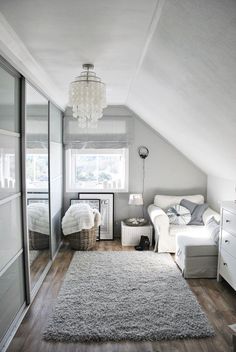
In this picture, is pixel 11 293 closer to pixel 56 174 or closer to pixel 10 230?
pixel 10 230

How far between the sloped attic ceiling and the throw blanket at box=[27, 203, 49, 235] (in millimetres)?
1493

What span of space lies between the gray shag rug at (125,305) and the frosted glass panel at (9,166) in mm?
1292

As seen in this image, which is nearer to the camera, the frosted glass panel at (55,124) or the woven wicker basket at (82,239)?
the frosted glass panel at (55,124)

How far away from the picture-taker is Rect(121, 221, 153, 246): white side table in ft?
15.3

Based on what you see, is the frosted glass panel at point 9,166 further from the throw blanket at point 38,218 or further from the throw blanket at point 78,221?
the throw blanket at point 78,221

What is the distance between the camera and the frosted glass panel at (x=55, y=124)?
4.04 meters

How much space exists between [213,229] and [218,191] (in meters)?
1.09

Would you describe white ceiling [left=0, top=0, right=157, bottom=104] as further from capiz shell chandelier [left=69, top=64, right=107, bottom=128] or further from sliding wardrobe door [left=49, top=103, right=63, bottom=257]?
sliding wardrobe door [left=49, top=103, right=63, bottom=257]

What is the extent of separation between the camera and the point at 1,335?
2.17 meters

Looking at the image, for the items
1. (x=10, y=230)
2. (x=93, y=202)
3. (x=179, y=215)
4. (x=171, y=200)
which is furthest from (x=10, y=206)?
(x=171, y=200)

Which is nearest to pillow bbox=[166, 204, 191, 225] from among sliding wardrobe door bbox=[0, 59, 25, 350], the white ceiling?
the white ceiling

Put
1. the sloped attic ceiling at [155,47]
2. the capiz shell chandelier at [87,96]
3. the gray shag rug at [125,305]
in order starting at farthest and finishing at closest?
the capiz shell chandelier at [87,96]
the gray shag rug at [125,305]
the sloped attic ceiling at [155,47]

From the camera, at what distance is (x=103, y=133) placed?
4.98 m

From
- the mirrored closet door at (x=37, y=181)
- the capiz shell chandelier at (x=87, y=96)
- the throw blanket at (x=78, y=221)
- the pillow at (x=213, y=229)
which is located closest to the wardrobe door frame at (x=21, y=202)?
the mirrored closet door at (x=37, y=181)
